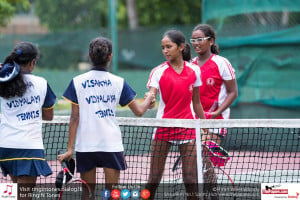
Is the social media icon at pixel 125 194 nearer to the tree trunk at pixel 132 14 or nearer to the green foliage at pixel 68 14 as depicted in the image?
the green foliage at pixel 68 14

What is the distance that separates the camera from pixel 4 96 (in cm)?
474

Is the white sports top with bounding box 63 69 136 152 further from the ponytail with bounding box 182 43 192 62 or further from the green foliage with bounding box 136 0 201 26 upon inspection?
the green foliage with bounding box 136 0 201 26

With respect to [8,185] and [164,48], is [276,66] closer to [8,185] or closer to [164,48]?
[164,48]

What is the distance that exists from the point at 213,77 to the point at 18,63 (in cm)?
221

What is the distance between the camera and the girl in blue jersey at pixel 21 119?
473cm

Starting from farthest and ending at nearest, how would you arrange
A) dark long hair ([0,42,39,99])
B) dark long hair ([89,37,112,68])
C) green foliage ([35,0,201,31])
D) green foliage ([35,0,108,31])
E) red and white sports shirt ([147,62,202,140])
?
green foliage ([35,0,201,31])
green foliage ([35,0,108,31])
red and white sports shirt ([147,62,202,140])
dark long hair ([89,37,112,68])
dark long hair ([0,42,39,99])

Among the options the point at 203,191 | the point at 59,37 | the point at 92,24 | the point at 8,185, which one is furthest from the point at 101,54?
the point at 92,24

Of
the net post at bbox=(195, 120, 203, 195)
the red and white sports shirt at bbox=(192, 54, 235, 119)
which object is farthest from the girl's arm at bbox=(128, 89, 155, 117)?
the red and white sports shirt at bbox=(192, 54, 235, 119)

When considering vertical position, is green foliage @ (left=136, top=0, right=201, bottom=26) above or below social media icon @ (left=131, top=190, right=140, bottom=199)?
above

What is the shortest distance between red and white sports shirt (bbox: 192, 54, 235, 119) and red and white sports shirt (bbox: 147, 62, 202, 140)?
0.64 m

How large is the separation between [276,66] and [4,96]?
776 centimetres

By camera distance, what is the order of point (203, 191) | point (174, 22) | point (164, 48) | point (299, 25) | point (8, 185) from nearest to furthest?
point (8, 185) → point (164, 48) → point (203, 191) → point (299, 25) → point (174, 22)

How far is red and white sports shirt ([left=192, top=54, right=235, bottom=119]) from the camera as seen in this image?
241 inches

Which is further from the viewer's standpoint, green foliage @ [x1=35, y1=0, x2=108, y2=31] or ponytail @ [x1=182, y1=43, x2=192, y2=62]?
green foliage @ [x1=35, y1=0, x2=108, y2=31]
